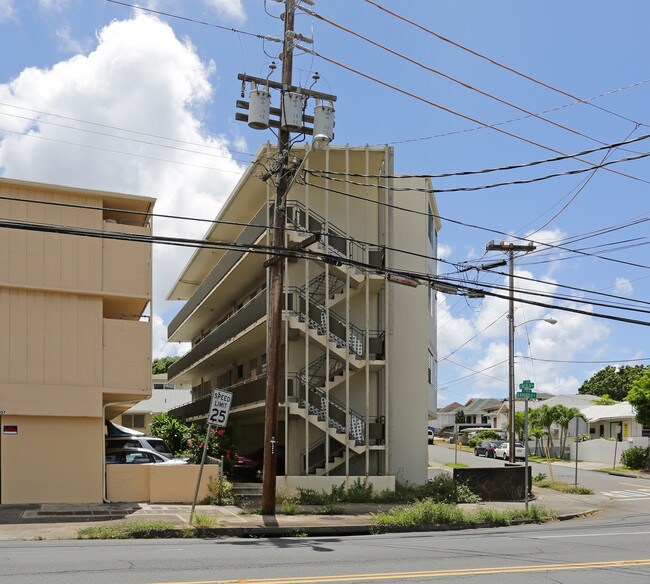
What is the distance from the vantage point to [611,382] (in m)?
111

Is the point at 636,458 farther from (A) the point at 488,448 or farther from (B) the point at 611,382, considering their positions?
(B) the point at 611,382

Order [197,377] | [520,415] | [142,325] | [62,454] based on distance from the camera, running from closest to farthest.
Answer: [62,454] → [142,325] → [197,377] → [520,415]

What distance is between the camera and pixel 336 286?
27.4m

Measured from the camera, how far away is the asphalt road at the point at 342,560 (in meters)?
10.6

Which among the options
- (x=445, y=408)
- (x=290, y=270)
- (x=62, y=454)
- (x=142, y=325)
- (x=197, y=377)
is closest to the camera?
(x=62, y=454)

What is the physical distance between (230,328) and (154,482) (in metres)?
11.1

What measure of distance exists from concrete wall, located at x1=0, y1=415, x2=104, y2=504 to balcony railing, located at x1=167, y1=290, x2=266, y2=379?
7498mm

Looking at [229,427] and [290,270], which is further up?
[290,270]

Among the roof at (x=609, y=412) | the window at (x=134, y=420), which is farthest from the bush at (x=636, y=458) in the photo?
the window at (x=134, y=420)

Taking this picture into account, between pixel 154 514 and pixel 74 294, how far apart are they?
20.5 feet

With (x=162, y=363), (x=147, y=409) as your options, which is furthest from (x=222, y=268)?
(x=162, y=363)

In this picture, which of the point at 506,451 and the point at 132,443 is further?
the point at 506,451

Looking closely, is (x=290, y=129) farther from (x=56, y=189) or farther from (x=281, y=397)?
(x=281, y=397)

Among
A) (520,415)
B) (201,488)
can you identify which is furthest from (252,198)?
Result: (520,415)
